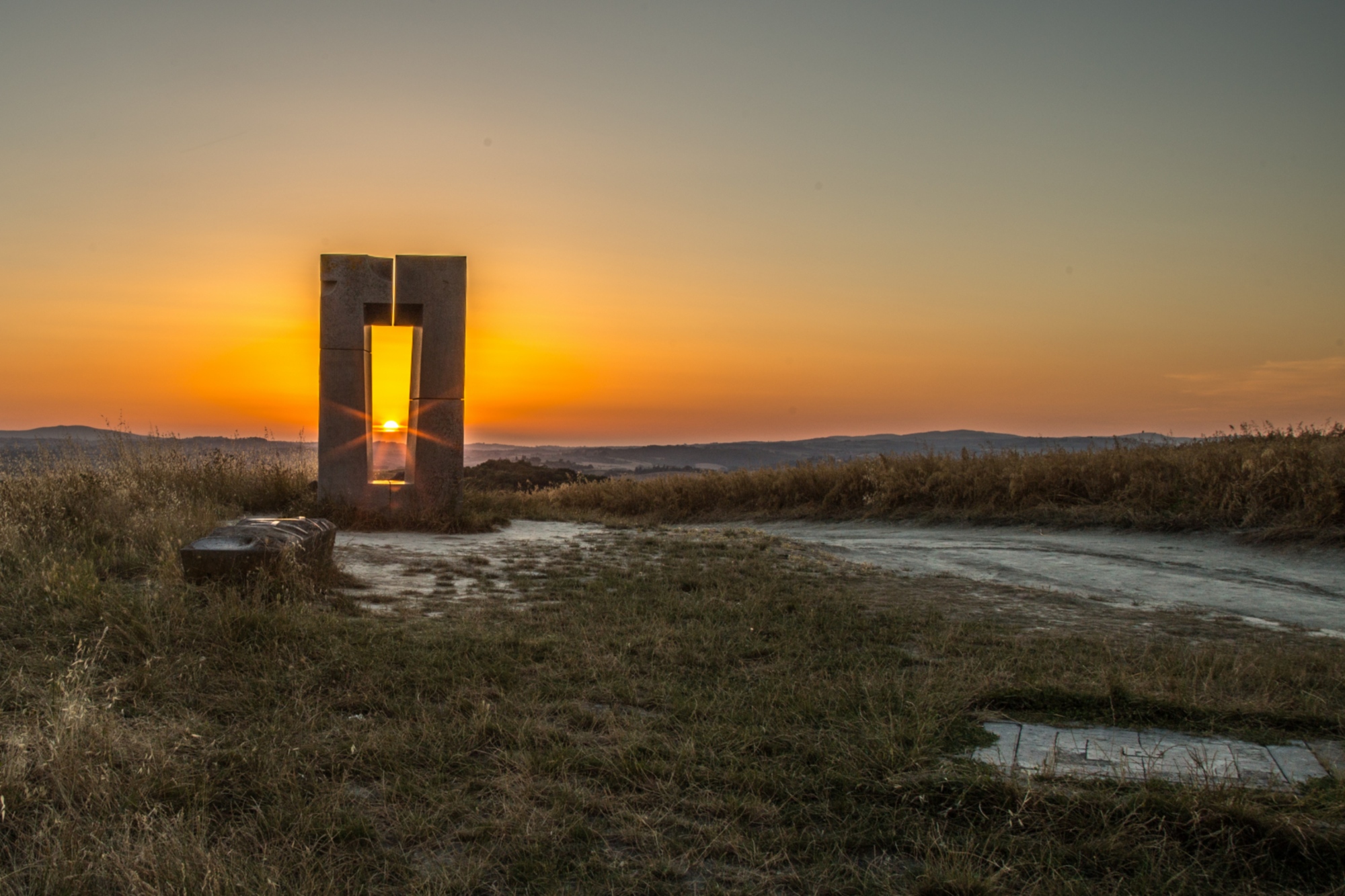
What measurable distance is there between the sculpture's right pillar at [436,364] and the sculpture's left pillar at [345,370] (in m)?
0.38

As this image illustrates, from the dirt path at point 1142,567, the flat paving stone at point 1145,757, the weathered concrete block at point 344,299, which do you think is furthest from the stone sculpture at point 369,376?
the flat paving stone at point 1145,757

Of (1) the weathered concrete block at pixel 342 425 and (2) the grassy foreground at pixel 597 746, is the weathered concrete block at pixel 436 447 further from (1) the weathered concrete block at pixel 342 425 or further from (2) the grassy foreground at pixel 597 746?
(2) the grassy foreground at pixel 597 746

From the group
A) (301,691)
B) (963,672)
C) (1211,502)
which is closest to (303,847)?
(301,691)

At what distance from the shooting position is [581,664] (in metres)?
4.45

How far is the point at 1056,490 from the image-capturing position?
42.7 feet

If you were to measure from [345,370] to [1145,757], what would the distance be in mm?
9134

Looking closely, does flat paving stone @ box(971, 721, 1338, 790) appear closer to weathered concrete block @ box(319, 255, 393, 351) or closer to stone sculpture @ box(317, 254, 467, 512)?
stone sculpture @ box(317, 254, 467, 512)

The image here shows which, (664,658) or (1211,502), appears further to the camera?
(1211,502)

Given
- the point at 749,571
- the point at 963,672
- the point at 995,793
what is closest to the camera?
the point at 995,793

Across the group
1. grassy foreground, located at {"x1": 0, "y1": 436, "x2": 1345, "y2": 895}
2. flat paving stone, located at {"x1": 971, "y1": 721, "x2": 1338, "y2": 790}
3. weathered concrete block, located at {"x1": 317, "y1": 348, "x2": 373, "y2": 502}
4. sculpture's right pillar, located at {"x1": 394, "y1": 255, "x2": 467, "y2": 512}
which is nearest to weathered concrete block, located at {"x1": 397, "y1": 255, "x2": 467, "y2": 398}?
sculpture's right pillar, located at {"x1": 394, "y1": 255, "x2": 467, "y2": 512}

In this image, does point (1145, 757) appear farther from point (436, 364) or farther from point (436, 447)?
point (436, 364)

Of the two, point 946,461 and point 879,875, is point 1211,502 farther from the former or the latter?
point 879,875

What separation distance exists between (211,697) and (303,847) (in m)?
1.53

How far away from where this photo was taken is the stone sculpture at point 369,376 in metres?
10.2
